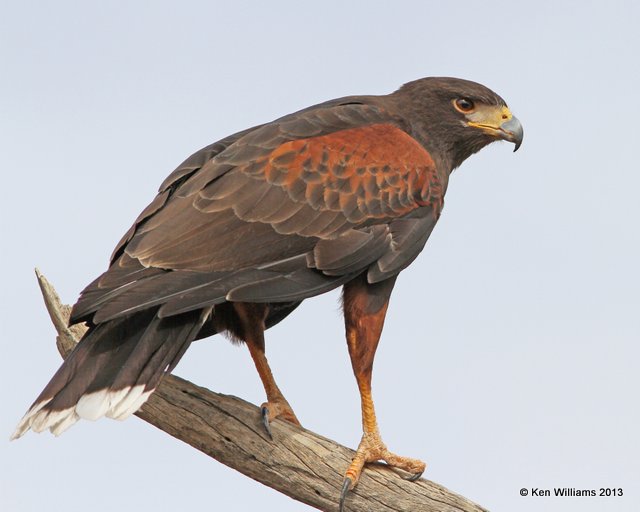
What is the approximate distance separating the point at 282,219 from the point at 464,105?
206 cm

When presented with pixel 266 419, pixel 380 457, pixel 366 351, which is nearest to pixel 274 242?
pixel 366 351

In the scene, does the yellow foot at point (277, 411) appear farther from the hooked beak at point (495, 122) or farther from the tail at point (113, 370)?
the hooked beak at point (495, 122)

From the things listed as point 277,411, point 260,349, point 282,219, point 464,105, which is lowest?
point 277,411

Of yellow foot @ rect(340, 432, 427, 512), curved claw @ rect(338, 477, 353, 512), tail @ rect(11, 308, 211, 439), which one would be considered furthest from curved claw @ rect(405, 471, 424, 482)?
tail @ rect(11, 308, 211, 439)

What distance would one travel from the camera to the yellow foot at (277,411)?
7.36m

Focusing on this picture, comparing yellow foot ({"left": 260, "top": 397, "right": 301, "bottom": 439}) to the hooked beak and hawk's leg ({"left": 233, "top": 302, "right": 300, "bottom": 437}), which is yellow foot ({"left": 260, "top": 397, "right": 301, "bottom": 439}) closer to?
hawk's leg ({"left": 233, "top": 302, "right": 300, "bottom": 437})

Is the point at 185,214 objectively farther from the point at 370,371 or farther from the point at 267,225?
the point at 370,371

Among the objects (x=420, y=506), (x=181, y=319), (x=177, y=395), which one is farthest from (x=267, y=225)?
(x=420, y=506)

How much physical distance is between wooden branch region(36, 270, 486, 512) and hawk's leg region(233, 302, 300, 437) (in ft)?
0.41

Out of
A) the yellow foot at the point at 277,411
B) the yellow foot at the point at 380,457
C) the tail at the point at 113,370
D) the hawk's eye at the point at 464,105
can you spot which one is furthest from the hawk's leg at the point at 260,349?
the hawk's eye at the point at 464,105

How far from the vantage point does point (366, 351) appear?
7.14 metres

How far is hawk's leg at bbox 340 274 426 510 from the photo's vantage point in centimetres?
711

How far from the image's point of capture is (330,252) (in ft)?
22.9

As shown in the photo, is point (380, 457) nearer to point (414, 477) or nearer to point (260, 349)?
point (414, 477)
